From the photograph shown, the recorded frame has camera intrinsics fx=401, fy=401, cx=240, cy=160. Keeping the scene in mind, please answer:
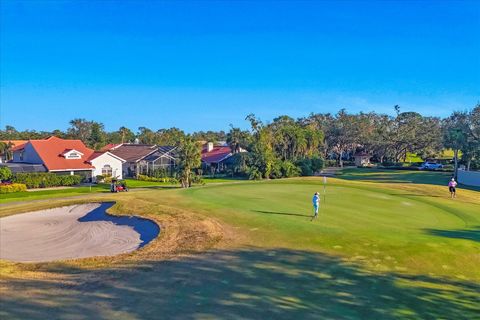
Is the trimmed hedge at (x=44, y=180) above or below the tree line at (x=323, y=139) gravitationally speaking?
below

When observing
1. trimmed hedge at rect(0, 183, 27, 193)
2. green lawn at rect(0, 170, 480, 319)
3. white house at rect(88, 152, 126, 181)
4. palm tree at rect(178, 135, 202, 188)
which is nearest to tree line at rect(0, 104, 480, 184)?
palm tree at rect(178, 135, 202, 188)

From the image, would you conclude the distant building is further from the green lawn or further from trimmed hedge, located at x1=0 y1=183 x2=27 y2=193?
the green lawn

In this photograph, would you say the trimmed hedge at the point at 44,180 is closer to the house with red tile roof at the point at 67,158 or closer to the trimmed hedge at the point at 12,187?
the trimmed hedge at the point at 12,187

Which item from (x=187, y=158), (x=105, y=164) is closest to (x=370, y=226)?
(x=187, y=158)

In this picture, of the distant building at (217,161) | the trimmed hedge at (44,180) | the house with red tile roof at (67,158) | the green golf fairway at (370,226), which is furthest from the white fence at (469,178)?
the trimmed hedge at (44,180)

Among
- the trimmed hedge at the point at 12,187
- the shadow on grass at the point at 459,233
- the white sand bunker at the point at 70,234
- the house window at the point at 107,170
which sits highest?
the house window at the point at 107,170

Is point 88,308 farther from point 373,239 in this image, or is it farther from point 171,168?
point 171,168

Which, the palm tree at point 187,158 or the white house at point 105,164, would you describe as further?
the white house at point 105,164
